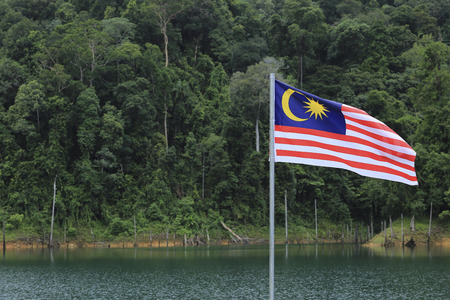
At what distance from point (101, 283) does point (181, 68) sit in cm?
5077

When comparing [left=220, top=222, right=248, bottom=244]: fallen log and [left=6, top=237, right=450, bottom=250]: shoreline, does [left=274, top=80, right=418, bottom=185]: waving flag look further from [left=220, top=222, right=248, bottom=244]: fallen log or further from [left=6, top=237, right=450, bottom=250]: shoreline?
[left=220, top=222, right=248, bottom=244]: fallen log

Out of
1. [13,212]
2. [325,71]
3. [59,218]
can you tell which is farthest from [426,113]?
[13,212]

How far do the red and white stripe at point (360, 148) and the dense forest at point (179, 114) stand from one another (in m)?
53.0

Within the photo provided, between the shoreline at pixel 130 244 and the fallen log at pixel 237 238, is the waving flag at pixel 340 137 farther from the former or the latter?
the fallen log at pixel 237 238

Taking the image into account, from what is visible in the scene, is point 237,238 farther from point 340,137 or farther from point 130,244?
point 340,137

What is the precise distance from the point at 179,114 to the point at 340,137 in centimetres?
6507

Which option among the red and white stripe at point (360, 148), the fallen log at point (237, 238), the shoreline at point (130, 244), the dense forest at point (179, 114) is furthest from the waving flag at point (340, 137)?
the fallen log at point (237, 238)

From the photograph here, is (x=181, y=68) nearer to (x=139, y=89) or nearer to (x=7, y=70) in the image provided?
(x=139, y=89)

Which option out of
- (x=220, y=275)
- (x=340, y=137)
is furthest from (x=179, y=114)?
(x=340, y=137)

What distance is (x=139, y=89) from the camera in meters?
71.9

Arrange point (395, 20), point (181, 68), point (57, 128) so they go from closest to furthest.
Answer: point (57, 128), point (181, 68), point (395, 20)

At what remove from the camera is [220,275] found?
4066 centimetres

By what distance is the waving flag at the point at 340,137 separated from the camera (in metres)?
12.3

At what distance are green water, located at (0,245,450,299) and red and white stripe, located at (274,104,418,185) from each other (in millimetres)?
20367
